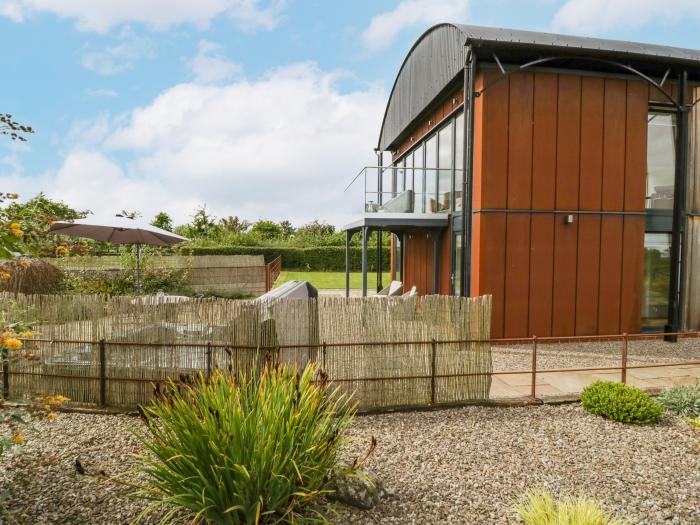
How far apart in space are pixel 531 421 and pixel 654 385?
2.42 metres

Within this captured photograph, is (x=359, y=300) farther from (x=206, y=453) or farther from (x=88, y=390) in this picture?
(x=88, y=390)

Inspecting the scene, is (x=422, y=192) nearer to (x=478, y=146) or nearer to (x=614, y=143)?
(x=478, y=146)

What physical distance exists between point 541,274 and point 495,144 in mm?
2494

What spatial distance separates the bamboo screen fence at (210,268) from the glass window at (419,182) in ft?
27.8

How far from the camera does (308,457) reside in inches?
116

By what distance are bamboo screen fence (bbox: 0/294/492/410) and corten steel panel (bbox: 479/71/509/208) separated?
386 centimetres

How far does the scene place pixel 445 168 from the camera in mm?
10516

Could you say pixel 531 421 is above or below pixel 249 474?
below

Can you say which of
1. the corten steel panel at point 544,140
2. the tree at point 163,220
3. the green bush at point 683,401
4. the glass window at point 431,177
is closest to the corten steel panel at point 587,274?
the corten steel panel at point 544,140

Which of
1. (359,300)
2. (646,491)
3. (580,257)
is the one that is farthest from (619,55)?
(646,491)

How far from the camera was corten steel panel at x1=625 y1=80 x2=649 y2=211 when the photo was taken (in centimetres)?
908

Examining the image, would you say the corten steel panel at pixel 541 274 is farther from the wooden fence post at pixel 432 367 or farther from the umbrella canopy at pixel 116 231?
the umbrella canopy at pixel 116 231

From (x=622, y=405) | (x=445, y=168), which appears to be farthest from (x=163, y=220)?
(x=622, y=405)

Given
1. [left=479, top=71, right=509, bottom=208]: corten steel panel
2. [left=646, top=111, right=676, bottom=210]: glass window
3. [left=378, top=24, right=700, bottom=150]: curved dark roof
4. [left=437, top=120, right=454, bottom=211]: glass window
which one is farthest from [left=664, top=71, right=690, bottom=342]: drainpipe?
[left=437, top=120, right=454, bottom=211]: glass window
